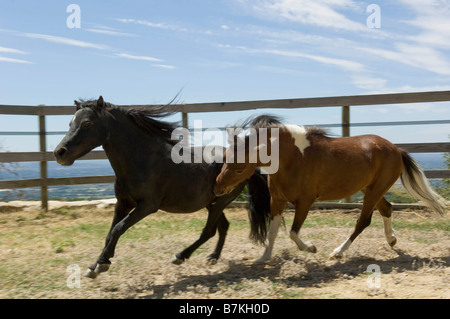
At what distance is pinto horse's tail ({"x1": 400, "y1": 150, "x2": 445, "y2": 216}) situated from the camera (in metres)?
5.25

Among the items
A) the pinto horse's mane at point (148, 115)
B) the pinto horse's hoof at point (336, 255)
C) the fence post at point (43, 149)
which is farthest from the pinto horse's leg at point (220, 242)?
the fence post at point (43, 149)

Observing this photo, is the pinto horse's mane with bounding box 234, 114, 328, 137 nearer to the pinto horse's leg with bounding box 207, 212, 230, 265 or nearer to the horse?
the horse

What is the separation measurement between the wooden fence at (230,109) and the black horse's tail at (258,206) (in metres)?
3.64

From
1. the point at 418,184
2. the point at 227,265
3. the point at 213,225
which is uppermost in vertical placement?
the point at 418,184

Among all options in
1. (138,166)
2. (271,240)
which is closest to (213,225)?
(271,240)

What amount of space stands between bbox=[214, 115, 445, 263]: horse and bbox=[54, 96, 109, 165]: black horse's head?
4.40 feet

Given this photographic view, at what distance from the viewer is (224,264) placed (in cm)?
474

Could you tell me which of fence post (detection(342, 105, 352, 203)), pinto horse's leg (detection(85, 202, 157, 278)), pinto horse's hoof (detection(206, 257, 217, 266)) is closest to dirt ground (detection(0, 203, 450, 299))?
pinto horse's hoof (detection(206, 257, 217, 266))

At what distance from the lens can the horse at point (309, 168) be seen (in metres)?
4.44

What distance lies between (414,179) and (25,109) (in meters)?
7.26

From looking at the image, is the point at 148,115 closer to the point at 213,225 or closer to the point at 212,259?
the point at 213,225

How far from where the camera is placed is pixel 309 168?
4578 mm

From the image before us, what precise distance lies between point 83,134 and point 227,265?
2.12 meters
